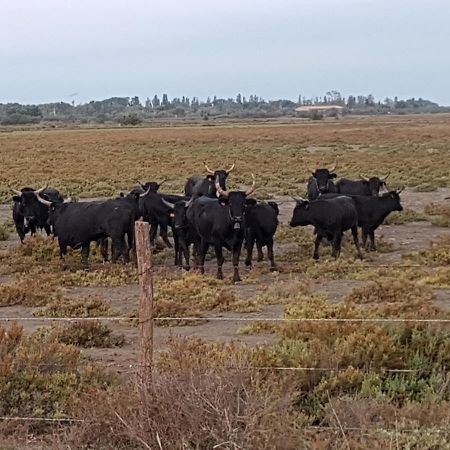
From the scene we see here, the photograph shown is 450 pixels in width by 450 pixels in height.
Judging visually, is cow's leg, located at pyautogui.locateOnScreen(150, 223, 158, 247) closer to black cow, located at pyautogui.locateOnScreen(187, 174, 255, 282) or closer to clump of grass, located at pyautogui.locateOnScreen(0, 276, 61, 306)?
black cow, located at pyautogui.locateOnScreen(187, 174, 255, 282)

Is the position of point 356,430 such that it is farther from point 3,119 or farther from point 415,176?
point 3,119

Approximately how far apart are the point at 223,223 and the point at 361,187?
279 inches

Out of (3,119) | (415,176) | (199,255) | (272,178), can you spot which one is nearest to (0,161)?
(272,178)

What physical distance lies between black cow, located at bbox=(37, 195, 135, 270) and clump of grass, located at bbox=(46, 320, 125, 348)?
568 cm

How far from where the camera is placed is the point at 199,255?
16516 millimetres

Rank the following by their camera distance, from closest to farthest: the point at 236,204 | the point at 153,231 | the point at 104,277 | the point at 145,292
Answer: the point at 145,292 → the point at 104,277 → the point at 236,204 → the point at 153,231

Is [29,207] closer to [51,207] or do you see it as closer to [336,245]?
[51,207]

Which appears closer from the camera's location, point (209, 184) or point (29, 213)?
point (29, 213)

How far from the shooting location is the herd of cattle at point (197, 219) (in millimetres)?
15726

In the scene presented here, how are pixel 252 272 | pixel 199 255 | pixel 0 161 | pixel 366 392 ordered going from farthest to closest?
1. pixel 0 161
2. pixel 199 255
3. pixel 252 272
4. pixel 366 392

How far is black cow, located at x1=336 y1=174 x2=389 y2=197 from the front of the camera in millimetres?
21188

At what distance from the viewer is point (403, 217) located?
74.2 feet

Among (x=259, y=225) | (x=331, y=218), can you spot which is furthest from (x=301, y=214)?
(x=259, y=225)

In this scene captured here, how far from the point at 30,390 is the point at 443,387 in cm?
353
